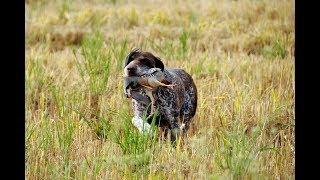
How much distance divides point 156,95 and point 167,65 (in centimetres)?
241

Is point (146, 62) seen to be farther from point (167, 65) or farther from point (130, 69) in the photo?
point (167, 65)

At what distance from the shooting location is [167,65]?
23.5ft

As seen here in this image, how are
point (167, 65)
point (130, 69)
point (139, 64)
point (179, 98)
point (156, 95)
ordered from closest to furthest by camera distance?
point (130, 69) < point (139, 64) < point (156, 95) < point (179, 98) < point (167, 65)

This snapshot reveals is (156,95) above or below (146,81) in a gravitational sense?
below

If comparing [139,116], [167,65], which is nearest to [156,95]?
[139,116]

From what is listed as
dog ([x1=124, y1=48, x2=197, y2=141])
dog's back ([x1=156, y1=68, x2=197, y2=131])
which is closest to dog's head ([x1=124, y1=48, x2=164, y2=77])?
dog ([x1=124, y1=48, x2=197, y2=141])

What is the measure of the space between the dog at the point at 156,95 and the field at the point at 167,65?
0.40 ft

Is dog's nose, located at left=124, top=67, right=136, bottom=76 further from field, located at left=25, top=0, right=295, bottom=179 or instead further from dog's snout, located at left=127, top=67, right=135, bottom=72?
field, located at left=25, top=0, right=295, bottom=179

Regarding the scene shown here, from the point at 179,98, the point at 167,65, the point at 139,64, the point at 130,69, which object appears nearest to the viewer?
the point at 130,69

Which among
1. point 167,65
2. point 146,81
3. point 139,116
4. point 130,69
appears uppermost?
point 130,69

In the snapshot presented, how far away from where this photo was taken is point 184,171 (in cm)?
436

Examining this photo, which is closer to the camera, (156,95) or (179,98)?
(156,95)

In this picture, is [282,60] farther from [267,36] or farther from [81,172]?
[81,172]

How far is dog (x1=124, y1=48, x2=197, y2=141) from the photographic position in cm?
456
